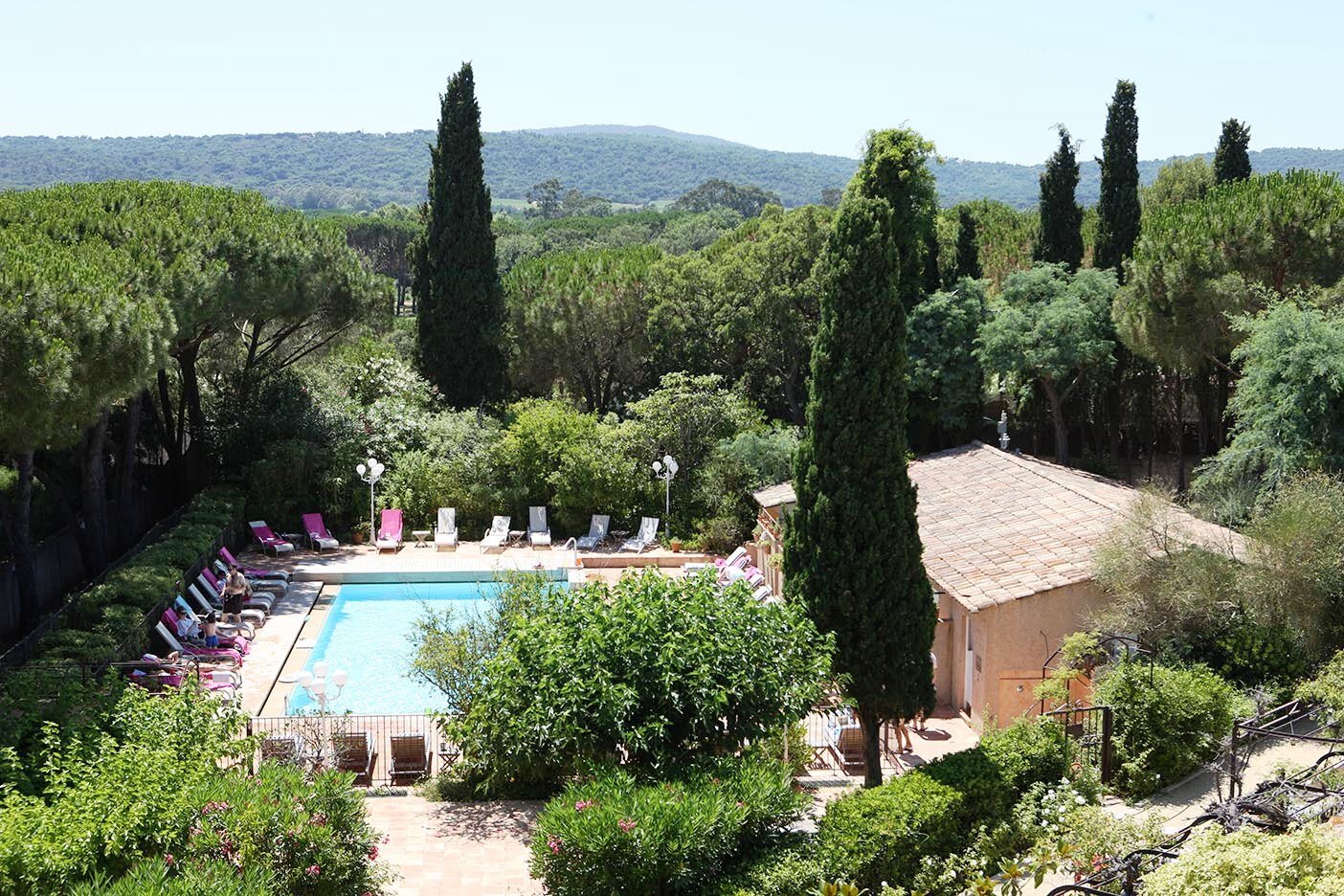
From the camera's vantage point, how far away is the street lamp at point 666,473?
24812 millimetres

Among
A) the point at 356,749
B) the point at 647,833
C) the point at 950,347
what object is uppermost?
the point at 950,347

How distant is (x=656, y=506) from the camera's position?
1033 inches

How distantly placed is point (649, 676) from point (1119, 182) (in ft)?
70.5

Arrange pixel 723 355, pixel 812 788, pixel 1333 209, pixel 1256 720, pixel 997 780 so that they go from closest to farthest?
pixel 997 780, pixel 1256 720, pixel 812 788, pixel 1333 209, pixel 723 355

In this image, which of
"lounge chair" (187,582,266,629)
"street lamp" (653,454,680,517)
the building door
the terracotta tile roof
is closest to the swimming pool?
"lounge chair" (187,582,266,629)

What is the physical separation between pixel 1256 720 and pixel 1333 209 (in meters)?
13.0

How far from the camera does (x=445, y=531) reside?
84.5 ft

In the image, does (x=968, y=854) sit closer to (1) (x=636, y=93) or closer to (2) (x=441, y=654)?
(2) (x=441, y=654)

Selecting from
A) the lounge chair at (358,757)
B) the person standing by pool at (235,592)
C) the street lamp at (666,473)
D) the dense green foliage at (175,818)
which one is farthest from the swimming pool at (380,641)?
the dense green foliage at (175,818)

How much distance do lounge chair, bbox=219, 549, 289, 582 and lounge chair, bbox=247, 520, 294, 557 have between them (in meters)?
1.39

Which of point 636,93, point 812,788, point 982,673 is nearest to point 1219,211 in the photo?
point 982,673

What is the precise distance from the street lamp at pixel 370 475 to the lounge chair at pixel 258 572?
2929mm

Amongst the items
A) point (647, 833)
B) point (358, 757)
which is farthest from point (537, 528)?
point (647, 833)

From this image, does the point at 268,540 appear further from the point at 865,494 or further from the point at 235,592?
the point at 865,494
